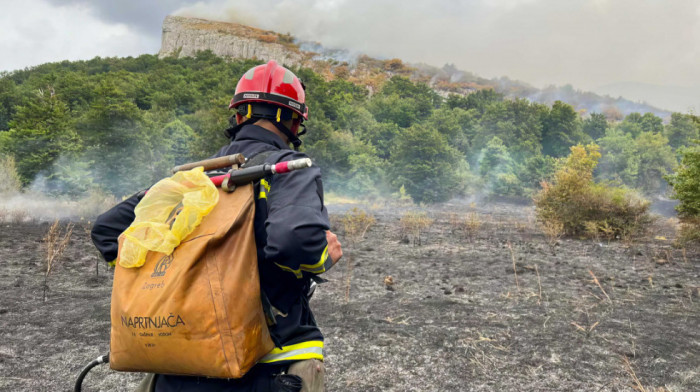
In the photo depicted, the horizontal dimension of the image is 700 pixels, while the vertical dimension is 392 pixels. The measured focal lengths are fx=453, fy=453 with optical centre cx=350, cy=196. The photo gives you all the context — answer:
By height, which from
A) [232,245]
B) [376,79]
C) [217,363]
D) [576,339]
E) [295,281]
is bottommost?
[576,339]

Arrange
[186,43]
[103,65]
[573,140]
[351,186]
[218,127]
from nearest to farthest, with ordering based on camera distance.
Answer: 1. [218,127]
2. [351,186]
3. [573,140]
4. [103,65]
5. [186,43]

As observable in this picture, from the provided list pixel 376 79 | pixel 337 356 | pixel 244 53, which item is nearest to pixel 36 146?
pixel 337 356

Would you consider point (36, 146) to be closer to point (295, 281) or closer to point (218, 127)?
point (218, 127)

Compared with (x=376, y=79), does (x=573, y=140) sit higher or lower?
lower

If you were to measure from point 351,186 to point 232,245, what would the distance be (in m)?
38.1

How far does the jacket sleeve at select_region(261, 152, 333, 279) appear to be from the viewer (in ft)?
4.47

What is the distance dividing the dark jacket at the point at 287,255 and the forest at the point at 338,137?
40.4 ft

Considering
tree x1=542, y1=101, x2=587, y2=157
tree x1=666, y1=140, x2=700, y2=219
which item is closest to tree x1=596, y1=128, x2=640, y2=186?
tree x1=542, y1=101, x2=587, y2=157

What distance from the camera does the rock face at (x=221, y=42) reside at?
143250 mm

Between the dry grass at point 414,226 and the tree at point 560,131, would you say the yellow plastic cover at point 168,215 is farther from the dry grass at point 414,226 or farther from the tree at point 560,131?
the tree at point 560,131

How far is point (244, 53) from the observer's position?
14525 cm

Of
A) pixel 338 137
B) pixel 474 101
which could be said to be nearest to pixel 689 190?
pixel 338 137

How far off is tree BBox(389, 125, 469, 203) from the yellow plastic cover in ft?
123

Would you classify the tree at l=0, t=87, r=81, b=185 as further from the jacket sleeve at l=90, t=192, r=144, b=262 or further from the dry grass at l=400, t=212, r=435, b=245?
the jacket sleeve at l=90, t=192, r=144, b=262
